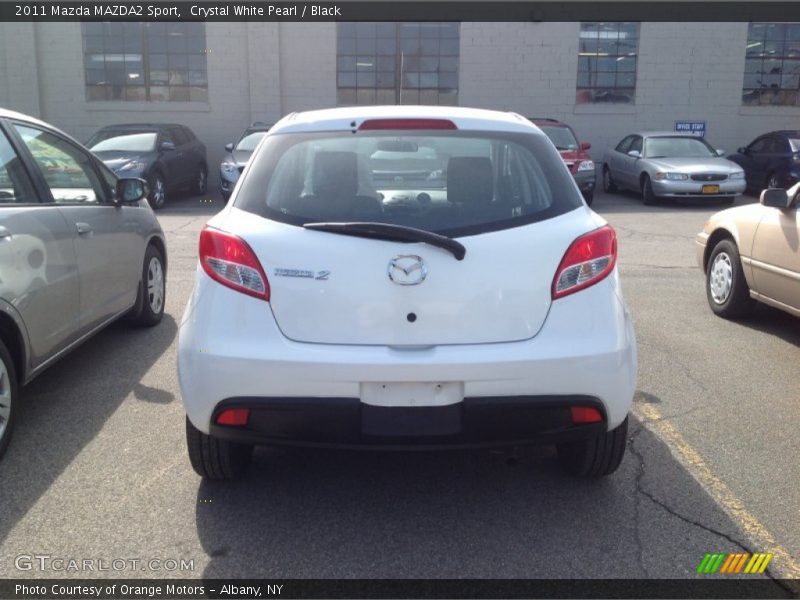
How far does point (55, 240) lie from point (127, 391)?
1.03 meters

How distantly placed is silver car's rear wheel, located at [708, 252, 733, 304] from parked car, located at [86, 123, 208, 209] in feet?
34.5

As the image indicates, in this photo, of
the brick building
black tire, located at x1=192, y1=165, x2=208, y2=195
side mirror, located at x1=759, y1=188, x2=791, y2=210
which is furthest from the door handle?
the brick building

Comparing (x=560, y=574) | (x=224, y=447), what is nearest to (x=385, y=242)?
(x=224, y=447)

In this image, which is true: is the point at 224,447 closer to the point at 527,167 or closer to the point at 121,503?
the point at 121,503

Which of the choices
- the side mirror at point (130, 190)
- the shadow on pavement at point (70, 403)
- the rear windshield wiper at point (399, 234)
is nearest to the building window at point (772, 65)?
the shadow on pavement at point (70, 403)

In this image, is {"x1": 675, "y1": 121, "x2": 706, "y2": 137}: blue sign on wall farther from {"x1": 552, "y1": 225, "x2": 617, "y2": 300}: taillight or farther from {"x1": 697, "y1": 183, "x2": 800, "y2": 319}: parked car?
{"x1": 552, "y1": 225, "x2": 617, "y2": 300}: taillight

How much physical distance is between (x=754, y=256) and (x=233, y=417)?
15.4ft

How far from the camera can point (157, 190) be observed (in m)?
15.1

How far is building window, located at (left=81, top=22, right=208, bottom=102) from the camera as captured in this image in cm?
1948

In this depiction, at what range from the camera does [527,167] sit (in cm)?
346

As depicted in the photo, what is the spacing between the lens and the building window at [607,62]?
19.7m

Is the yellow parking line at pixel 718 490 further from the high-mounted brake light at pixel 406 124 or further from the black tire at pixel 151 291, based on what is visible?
the black tire at pixel 151 291

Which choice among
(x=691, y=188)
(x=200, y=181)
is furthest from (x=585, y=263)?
(x=200, y=181)

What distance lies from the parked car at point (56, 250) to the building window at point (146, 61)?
1476cm
